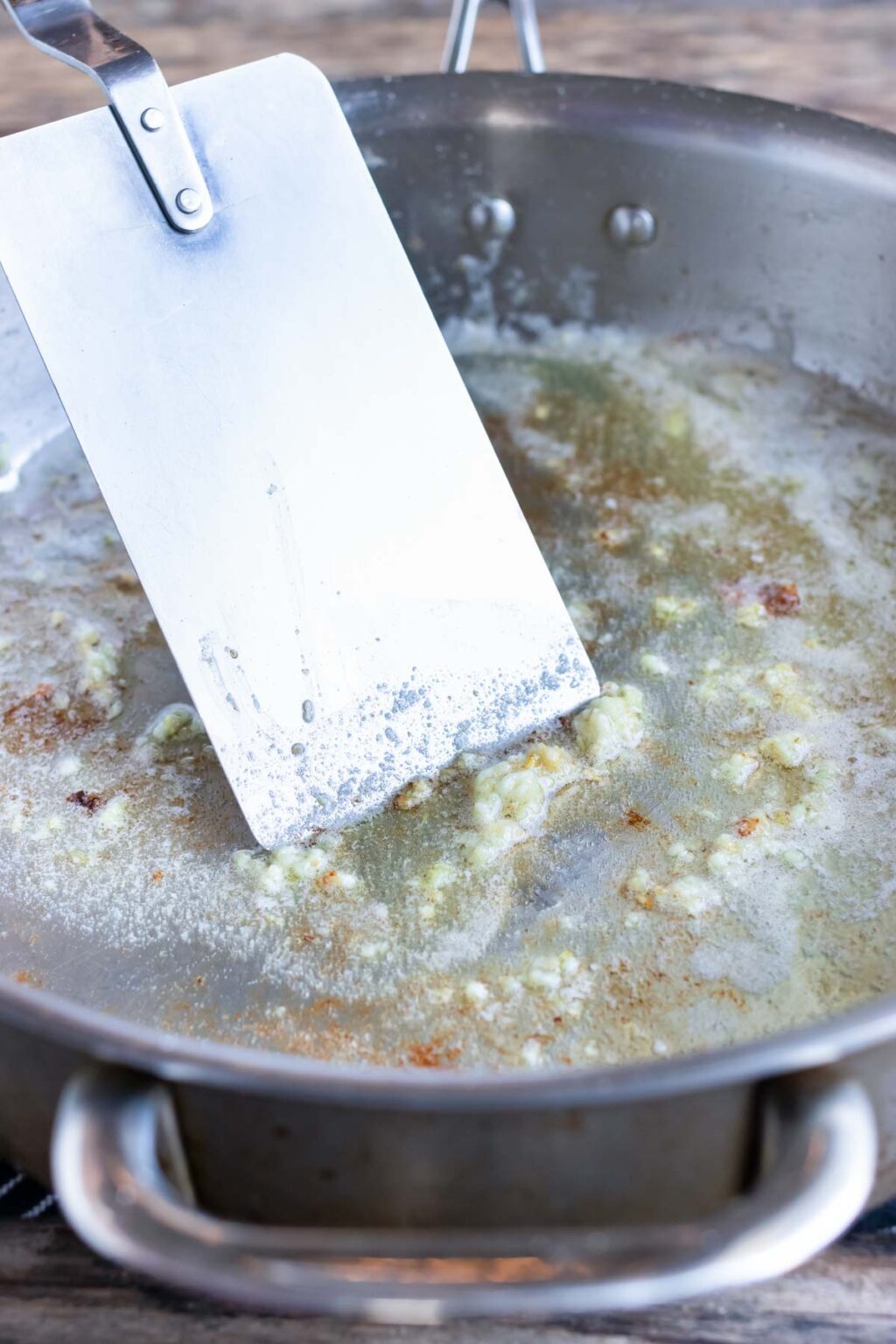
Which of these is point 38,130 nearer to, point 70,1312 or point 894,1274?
point 70,1312

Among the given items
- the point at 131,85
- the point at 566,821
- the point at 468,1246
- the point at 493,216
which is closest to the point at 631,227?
the point at 493,216

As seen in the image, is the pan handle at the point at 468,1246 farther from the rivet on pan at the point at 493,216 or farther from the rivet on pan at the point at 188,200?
the rivet on pan at the point at 493,216

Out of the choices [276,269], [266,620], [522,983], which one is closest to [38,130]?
[276,269]

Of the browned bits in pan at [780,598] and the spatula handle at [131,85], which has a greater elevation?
the spatula handle at [131,85]

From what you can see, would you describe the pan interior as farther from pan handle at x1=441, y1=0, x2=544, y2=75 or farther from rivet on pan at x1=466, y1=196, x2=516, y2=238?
pan handle at x1=441, y1=0, x2=544, y2=75

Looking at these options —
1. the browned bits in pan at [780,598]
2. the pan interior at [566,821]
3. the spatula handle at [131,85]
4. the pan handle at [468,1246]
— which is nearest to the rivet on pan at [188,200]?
the spatula handle at [131,85]

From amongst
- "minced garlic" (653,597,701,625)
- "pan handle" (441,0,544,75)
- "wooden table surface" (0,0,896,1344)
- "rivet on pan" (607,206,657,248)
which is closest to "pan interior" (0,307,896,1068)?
"minced garlic" (653,597,701,625)

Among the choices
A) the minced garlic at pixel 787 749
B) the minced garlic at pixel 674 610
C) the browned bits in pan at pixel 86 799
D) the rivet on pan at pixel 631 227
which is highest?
the rivet on pan at pixel 631 227
